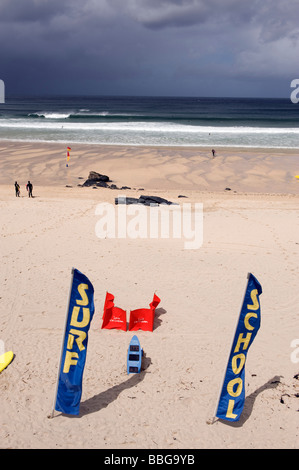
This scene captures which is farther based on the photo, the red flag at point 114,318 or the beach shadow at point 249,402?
the red flag at point 114,318

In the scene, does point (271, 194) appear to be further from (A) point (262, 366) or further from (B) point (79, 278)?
(B) point (79, 278)

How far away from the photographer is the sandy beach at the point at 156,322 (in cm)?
657

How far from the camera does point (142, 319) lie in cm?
939

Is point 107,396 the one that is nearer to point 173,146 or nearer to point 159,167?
point 159,167

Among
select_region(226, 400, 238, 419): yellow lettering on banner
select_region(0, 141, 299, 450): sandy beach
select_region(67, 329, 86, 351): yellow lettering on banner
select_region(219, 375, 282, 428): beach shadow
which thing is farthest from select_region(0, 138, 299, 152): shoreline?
select_region(67, 329, 86, 351): yellow lettering on banner

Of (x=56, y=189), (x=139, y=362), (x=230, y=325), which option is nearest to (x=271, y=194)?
(x=56, y=189)

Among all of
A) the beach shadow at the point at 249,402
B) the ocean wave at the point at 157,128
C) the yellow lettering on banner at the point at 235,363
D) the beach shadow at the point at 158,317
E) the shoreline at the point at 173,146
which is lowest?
the beach shadow at the point at 249,402

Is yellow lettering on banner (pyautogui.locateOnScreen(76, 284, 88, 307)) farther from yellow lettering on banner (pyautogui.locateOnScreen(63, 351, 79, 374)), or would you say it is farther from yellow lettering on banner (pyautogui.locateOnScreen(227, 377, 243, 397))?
yellow lettering on banner (pyautogui.locateOnScreen(227, 377, 243, 397))

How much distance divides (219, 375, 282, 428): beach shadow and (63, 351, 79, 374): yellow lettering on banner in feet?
9.35

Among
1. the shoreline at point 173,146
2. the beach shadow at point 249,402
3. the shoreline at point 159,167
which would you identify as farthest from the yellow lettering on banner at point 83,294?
the shoreline at point 173,146

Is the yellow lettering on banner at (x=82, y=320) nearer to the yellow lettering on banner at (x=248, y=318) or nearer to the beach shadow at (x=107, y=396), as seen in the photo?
the beach shadow at (x=107, y=396)

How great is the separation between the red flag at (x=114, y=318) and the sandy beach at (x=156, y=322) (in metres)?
0.24

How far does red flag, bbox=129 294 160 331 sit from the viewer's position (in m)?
9.29
